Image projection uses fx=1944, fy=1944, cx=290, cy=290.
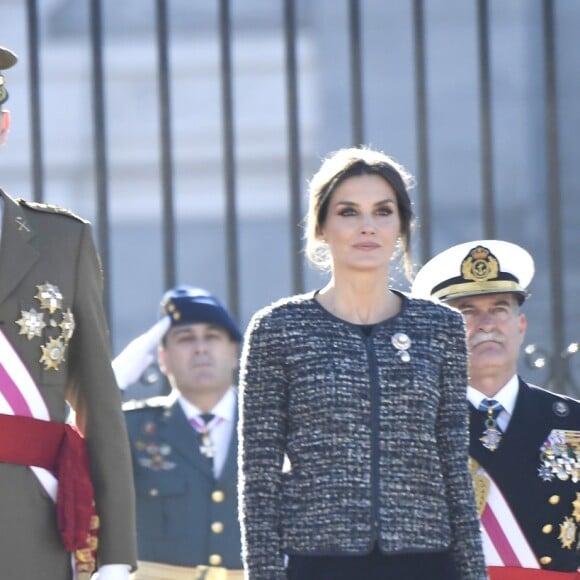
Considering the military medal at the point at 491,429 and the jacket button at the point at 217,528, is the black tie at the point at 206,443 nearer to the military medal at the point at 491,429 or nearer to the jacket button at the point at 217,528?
the jacket button at the point at 217,528

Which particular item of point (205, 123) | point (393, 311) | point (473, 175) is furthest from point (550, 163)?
point (205, 123)

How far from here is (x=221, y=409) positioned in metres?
6.00

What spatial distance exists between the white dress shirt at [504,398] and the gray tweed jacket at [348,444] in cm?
61

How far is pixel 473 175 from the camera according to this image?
32.9 ft

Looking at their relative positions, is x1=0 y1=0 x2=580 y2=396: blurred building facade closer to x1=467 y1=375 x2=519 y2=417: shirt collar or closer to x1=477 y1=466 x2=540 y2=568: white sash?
x1=467 y1=375 x2=519 y2=417: shirt collar

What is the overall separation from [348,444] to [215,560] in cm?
204

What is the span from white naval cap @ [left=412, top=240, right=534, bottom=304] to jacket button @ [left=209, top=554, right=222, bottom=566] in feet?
4.48

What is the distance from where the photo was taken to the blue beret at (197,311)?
613 centimetres

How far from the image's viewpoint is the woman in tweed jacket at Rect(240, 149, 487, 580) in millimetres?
3814

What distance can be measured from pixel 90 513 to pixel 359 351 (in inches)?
24.9

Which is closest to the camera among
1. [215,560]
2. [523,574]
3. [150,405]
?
[523,574]

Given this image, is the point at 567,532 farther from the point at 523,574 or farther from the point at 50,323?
the point at 50,323

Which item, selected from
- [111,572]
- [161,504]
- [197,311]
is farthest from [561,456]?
[197,311]

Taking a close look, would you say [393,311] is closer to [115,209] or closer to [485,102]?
[485,102]
